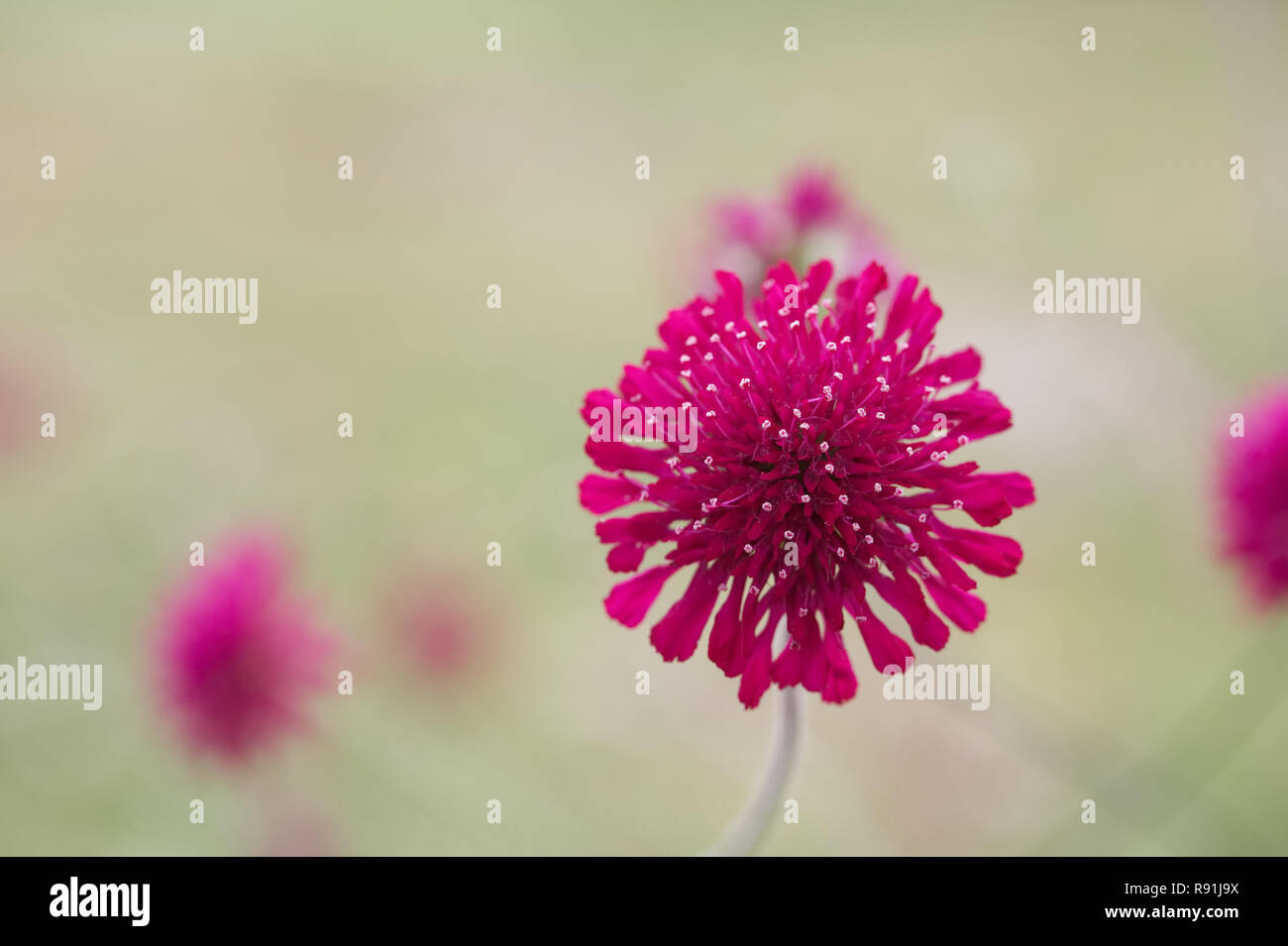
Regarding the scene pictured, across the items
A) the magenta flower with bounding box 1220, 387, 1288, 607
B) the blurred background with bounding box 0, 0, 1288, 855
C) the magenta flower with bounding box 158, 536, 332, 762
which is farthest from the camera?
the blurred background with bounding box 0, 0, 1288, 855

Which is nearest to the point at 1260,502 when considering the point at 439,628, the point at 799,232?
the point at 799,232
